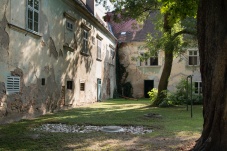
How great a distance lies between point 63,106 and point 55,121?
15.3 ft

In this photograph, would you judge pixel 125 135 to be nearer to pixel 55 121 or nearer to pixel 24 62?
pixel 55 121

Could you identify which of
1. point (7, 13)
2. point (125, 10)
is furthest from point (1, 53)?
point (125, 10)

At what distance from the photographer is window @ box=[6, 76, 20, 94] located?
9512 mm

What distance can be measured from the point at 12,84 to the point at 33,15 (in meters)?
3.10

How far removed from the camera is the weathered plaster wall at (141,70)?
2810 cm

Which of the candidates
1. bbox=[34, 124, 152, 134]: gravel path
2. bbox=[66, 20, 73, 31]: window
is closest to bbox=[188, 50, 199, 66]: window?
bbox=[66, 20, 73, 31]: window

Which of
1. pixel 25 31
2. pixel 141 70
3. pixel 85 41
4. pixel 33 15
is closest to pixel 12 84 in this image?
pixel 25 31

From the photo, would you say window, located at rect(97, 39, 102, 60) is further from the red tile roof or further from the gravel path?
the gravel path

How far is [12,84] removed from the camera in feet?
31.9

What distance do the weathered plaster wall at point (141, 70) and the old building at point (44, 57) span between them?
9092 millimetres

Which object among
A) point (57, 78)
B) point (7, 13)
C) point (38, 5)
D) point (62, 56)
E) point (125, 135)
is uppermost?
point (38, 5)

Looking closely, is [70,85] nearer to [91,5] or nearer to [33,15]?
[33,15]

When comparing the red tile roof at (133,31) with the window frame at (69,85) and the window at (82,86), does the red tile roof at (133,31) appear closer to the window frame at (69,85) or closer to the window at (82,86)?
the window at (82,86)

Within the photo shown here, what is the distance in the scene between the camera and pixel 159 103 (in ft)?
57.5
